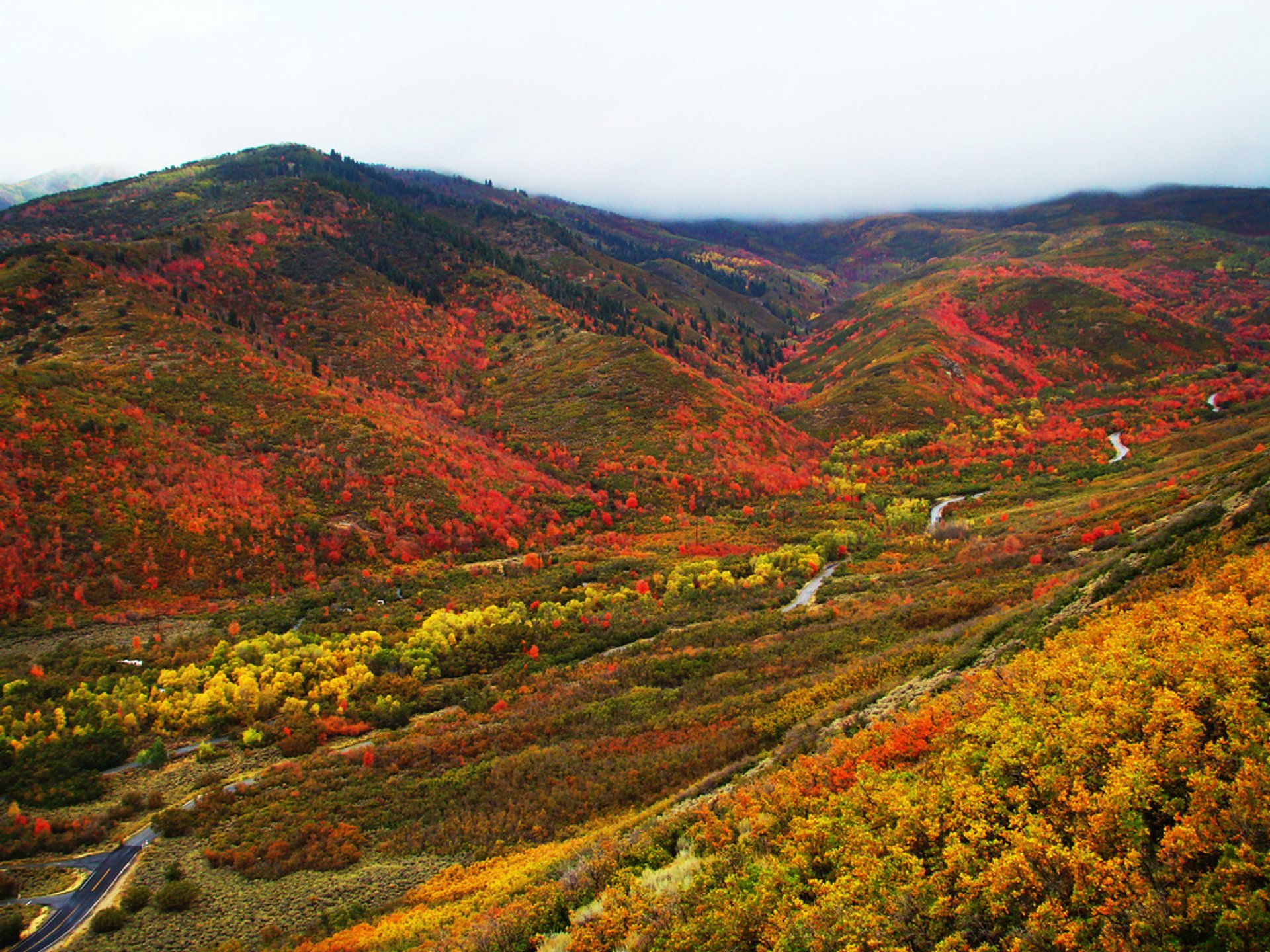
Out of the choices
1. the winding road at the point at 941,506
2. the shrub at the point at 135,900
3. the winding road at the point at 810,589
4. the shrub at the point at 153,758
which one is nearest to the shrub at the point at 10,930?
the shrub at the point at 135,900

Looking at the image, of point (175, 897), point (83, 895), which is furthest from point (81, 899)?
point (175, 897)

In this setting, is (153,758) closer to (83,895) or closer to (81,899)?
(83,895)

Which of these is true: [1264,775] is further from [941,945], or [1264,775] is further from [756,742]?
[756,742]

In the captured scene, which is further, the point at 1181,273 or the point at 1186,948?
the point at 1181,273

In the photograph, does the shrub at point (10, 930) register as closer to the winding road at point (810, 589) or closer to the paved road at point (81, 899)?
the paved road at point (81, 899)

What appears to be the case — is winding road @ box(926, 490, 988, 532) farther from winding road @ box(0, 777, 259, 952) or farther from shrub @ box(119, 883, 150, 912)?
winding road @ box(0, 777, 259, 952)

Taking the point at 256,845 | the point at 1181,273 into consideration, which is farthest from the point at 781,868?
the point at 1181,273
